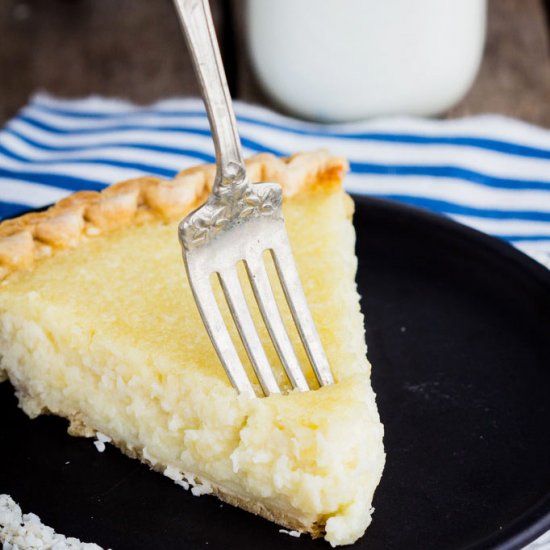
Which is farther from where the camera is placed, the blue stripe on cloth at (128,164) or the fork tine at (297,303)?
the blue stripe on cloth at (128,164)

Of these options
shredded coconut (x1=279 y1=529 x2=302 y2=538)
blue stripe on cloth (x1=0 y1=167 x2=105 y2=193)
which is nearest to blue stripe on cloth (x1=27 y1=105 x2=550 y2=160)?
blue stripe on cloth (x1=0 y1=167 x2=105 y2=193)

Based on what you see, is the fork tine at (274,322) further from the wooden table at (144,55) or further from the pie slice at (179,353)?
the wooden table at (144,55)

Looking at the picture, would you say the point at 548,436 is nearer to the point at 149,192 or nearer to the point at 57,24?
the point at 149,192

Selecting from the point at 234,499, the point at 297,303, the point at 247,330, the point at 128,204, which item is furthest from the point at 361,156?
the point at 234,499

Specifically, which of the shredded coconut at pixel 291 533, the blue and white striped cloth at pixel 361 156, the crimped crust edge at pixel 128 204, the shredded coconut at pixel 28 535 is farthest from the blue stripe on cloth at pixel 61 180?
the shredded coconut at pixel 291 533

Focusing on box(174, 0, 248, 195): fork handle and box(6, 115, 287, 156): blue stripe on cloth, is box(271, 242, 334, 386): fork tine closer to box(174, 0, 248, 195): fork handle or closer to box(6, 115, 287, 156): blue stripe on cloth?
box(174, 0, 248, 195): fork handle
